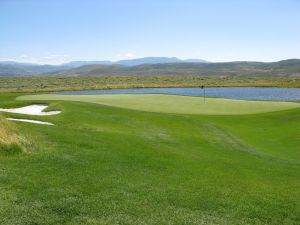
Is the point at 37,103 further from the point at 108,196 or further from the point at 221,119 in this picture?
the point at 108,196

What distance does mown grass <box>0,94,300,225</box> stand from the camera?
1111cm

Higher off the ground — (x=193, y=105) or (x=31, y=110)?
(x=31, y=110)

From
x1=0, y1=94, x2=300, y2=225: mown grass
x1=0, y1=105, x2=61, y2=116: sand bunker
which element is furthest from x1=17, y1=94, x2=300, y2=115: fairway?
x1=0, y1=94, x2=300, y2=225: mown grass

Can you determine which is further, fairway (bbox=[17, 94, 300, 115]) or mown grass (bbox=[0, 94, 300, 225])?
fairway (bbox=[17, 94, 300, 115])

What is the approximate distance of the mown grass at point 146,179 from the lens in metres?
11.1

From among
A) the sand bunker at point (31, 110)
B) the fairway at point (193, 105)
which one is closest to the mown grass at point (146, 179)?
the sand bunker at point (31, 110)

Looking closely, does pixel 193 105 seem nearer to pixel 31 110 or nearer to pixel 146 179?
pixel 31 110

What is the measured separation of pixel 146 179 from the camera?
1457cm

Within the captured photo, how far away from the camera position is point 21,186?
491 inches

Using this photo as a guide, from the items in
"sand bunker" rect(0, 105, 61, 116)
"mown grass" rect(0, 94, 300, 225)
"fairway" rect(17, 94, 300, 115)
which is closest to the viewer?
"mown grass" rect(0, 94, 300, 225)

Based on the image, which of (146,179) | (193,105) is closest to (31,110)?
(193,105)

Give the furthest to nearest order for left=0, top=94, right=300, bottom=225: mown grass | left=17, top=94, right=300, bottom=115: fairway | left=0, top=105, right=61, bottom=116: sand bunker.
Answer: left=17, top=94, right=300, bottom=115: fairway, left=0, top=105, right=61, bottom=116: sand bunker, left=0, top=94, right=300, bottom=225: mown grass

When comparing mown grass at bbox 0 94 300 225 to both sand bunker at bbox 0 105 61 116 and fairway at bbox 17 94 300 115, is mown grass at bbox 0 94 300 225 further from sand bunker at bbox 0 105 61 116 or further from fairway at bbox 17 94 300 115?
fairway at bbox 17 94 300 115

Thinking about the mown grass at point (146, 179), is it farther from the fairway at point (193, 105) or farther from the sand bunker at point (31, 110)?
the fairway at point (193, 105)
